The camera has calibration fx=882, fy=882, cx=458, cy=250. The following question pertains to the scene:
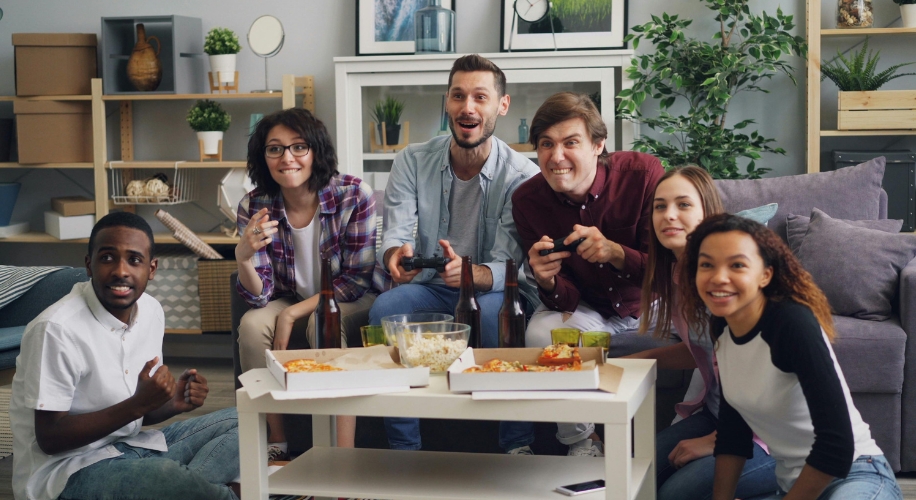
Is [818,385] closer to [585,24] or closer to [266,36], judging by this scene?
[585,24]

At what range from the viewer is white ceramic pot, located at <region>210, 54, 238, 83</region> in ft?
13.2

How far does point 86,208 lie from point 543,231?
2624 millimetres

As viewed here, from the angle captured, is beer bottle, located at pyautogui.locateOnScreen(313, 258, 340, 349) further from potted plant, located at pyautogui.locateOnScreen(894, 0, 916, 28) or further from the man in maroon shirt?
potted plant, located at pyautogui.locateOnScreen(894, 0, 916, 28)

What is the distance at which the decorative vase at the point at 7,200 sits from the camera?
13.7 ft

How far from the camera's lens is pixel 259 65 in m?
4.29

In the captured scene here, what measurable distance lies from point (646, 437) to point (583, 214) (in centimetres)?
81

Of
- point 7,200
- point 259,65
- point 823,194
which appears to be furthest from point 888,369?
point 7,200

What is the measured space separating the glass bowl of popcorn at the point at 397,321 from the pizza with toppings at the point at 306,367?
0.15m

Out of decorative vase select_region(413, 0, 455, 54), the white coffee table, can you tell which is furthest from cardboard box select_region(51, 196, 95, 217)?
the white coffee table

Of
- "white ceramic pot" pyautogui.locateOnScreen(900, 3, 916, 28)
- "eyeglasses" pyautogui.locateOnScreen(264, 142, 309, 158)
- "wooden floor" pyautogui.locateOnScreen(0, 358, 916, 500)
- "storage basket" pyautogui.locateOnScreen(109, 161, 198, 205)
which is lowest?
"wooden floor" pyautogui.locateOnScreen(0, 358, 916, 500)

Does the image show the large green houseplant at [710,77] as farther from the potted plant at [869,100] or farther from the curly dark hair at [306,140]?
the curly dark hair at [306,140]

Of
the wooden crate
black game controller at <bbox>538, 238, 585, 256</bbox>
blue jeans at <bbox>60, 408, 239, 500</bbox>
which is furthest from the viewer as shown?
the wooden crate

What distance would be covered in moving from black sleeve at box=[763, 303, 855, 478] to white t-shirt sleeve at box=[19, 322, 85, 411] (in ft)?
4.40

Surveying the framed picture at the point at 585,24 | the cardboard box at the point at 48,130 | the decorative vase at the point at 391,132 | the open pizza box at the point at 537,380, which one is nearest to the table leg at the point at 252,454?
the open pizza box at the point at 537,380
